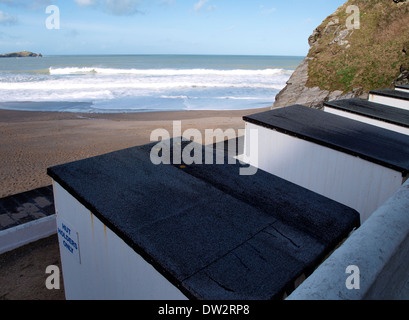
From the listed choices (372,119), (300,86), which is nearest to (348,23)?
(300,86)

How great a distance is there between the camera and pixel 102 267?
13.7 feet

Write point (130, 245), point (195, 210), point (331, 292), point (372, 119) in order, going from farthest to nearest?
1. point (372, 119)
2. point (195, 210)
3. point (130, 245)
4. point (331, 292)

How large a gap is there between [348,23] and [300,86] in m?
7.76

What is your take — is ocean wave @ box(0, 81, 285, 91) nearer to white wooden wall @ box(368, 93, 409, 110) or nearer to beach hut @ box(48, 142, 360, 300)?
white wooden wall @ box(368, 93, 409, 110)

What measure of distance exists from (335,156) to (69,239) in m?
5.59

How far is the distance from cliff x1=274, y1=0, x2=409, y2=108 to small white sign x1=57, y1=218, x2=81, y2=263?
20.5m

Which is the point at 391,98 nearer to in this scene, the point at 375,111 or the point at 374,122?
the point at 375,111

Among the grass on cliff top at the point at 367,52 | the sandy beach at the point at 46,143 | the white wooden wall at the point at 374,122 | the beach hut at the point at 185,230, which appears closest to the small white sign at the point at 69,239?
the beach hut at the point at 185,230

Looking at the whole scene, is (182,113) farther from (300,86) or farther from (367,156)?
(367,156)

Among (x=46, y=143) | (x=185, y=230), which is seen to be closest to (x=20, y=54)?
(x=46, y=143)

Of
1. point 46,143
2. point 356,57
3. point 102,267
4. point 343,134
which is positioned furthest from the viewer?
point 356,57

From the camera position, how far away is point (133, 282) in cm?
364

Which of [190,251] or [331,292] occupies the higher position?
[331,292]

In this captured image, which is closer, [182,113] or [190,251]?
[190,251]
